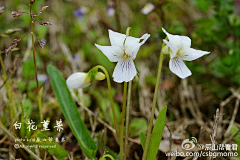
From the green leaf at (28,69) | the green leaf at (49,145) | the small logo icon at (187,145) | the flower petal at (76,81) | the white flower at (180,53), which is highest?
the green leaf at (28,69)

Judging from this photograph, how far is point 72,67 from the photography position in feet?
8.22

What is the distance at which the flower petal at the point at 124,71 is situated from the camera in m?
1.13

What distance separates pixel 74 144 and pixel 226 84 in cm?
143

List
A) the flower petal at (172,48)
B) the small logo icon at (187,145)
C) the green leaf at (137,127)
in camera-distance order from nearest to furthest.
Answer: the flower petal at (172,48) < the small logo icon at (187,145) < the green leaf at (137,127)

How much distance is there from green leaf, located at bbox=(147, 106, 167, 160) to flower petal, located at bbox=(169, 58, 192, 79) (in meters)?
0.18

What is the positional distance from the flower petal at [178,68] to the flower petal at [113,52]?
0.24 m

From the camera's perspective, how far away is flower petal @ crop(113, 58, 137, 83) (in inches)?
44.6

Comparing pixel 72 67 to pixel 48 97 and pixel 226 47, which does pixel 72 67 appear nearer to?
pixel 48 97

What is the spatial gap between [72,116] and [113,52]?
527mm

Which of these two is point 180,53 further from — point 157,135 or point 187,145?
point 187,145

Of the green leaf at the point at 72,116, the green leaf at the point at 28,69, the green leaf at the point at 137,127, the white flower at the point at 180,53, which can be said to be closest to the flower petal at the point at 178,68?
the white flower at the point at 180,53

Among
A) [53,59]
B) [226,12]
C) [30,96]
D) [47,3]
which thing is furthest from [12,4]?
[226,12]

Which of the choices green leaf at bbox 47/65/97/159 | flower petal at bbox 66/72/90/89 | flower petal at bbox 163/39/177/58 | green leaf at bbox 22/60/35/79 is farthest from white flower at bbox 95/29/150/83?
green leaf at bbox 22/60/35/79

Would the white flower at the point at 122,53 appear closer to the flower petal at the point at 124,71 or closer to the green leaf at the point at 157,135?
the flower petal at the point at 124,71
